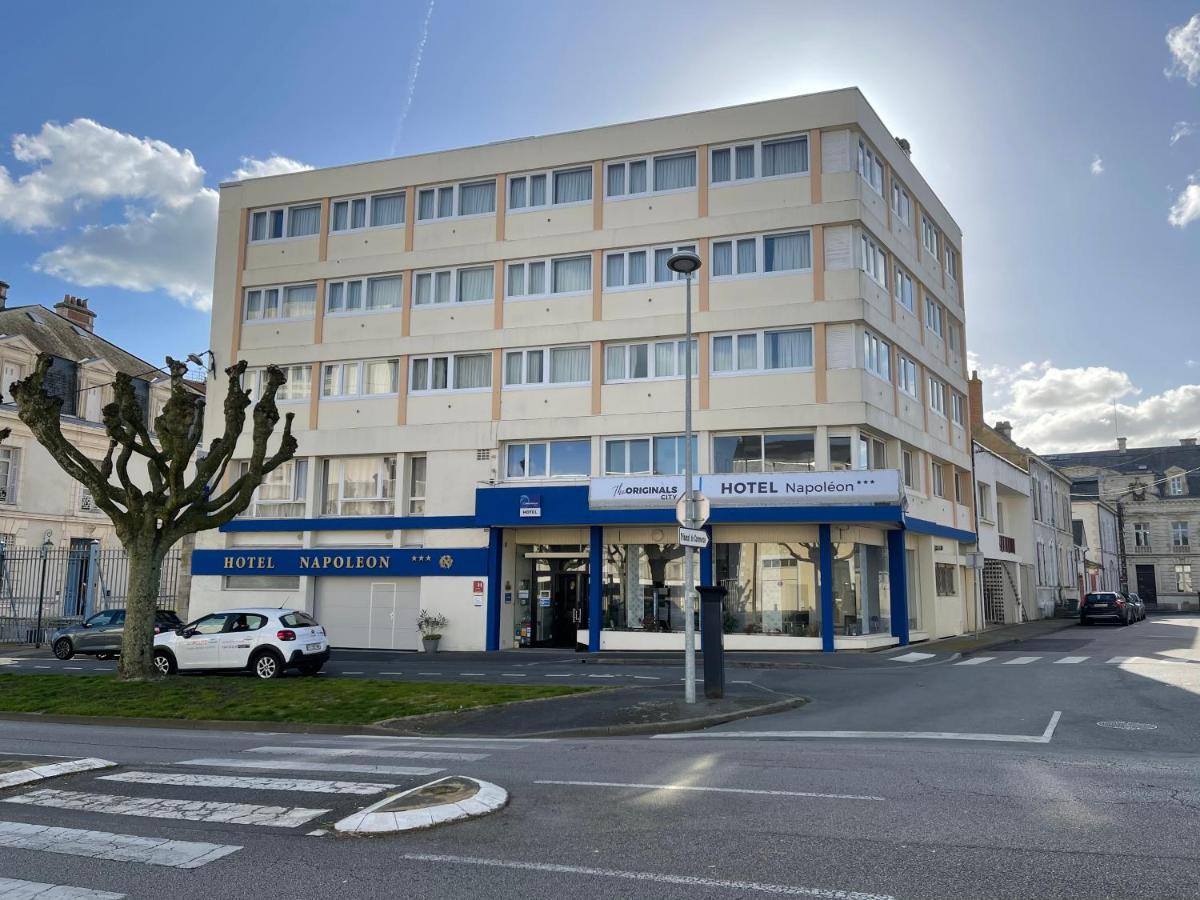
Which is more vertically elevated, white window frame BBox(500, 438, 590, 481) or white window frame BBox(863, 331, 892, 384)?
white window frame BBox(863, 331, 892, 384)

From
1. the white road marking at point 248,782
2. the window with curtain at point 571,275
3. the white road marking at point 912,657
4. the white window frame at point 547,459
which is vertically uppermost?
the window with curtain at point 571,275

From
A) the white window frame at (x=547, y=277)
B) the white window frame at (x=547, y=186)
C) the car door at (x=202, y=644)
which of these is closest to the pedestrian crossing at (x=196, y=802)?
the car door at (x=202, y=644)

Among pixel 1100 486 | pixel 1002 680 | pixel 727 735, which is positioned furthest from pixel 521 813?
pixel 1100 486

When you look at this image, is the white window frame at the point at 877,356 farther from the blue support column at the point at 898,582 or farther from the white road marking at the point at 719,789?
the white road marking at the point at 719,789

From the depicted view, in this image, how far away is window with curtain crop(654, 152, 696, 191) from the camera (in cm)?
2748

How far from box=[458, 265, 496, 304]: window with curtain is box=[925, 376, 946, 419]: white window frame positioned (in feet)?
47.9

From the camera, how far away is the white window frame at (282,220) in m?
31.5

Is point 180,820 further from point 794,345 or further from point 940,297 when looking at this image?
point 940,297

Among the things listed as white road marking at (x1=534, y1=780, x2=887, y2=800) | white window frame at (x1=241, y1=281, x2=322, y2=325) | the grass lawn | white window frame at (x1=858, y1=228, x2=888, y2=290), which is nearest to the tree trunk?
the grass lawn

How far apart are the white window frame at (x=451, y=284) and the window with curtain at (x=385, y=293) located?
24.7 inches

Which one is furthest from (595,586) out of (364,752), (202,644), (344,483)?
(364,752)

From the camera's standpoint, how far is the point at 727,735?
1173 cm

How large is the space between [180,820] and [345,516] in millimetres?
22934

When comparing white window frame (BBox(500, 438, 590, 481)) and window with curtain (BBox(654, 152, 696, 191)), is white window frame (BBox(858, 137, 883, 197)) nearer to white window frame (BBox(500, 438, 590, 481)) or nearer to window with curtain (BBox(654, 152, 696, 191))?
window with curtain (BBox(654, 152, 696, 191))
